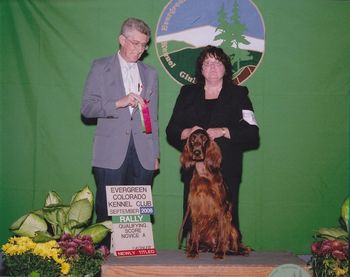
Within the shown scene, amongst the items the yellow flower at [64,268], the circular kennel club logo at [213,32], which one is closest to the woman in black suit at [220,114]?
the yellow flower at [64,268]

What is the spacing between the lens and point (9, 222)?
391cm

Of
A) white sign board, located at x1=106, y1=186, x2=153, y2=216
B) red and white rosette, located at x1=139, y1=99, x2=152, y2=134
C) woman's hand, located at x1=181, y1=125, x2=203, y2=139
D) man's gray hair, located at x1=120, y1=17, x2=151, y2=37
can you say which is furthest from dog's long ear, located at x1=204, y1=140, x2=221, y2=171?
man's gray hair, located at x1=120, y1=17, x2=151, y2=37

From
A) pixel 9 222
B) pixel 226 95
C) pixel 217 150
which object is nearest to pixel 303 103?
pixel 226 95

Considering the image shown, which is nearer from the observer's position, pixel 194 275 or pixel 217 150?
pixel 194 275

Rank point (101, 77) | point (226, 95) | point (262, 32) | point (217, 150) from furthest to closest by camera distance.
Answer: point (262, 32)
point (101, 77)
point (226, 95)
point (217, 150)

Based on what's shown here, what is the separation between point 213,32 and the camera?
12.6 feet

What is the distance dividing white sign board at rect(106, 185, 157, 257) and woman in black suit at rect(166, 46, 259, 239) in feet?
0.80

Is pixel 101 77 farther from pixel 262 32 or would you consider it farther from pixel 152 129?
pixel 262 32

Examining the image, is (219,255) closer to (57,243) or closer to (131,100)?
(57,243)

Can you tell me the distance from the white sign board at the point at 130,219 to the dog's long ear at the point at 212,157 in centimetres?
40

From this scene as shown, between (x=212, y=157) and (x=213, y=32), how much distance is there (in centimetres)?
156

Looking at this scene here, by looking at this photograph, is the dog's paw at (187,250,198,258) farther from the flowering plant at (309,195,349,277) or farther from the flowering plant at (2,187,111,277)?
the flowering plant at (309,195,349,277)

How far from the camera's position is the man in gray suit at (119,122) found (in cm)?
305

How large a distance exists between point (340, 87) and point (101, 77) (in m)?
1.92
